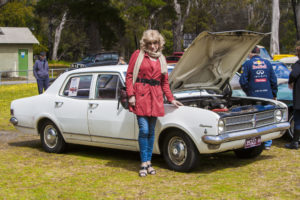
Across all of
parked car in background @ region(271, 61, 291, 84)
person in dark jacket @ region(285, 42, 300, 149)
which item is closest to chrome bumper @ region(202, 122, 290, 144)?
person in dark jacket @ region(285, 42, 300, 149)

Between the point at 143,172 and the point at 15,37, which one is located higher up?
Result: the point at 15,37

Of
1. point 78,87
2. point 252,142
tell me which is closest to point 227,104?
point 252,142

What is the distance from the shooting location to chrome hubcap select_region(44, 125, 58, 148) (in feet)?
27.4

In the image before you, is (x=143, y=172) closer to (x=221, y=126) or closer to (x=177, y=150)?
(x=177, y=150)

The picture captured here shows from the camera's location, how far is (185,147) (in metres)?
6.60

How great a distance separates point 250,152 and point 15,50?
113ft

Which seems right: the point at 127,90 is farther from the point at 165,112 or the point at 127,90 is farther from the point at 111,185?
the point at 111,185

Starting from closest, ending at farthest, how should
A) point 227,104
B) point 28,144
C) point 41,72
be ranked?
1. point 227,104
2. point 28,144
3. point 41,72

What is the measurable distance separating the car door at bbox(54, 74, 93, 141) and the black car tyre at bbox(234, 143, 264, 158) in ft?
7.83

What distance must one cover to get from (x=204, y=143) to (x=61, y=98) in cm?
292

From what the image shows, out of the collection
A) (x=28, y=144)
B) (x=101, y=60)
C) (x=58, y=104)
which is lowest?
(x=28, y=144)

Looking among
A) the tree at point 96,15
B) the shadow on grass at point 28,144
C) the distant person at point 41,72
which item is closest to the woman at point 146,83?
the shadow on grass at point 28,144

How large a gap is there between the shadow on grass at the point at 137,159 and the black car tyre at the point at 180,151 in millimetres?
234

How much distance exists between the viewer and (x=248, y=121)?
22.2 feet
